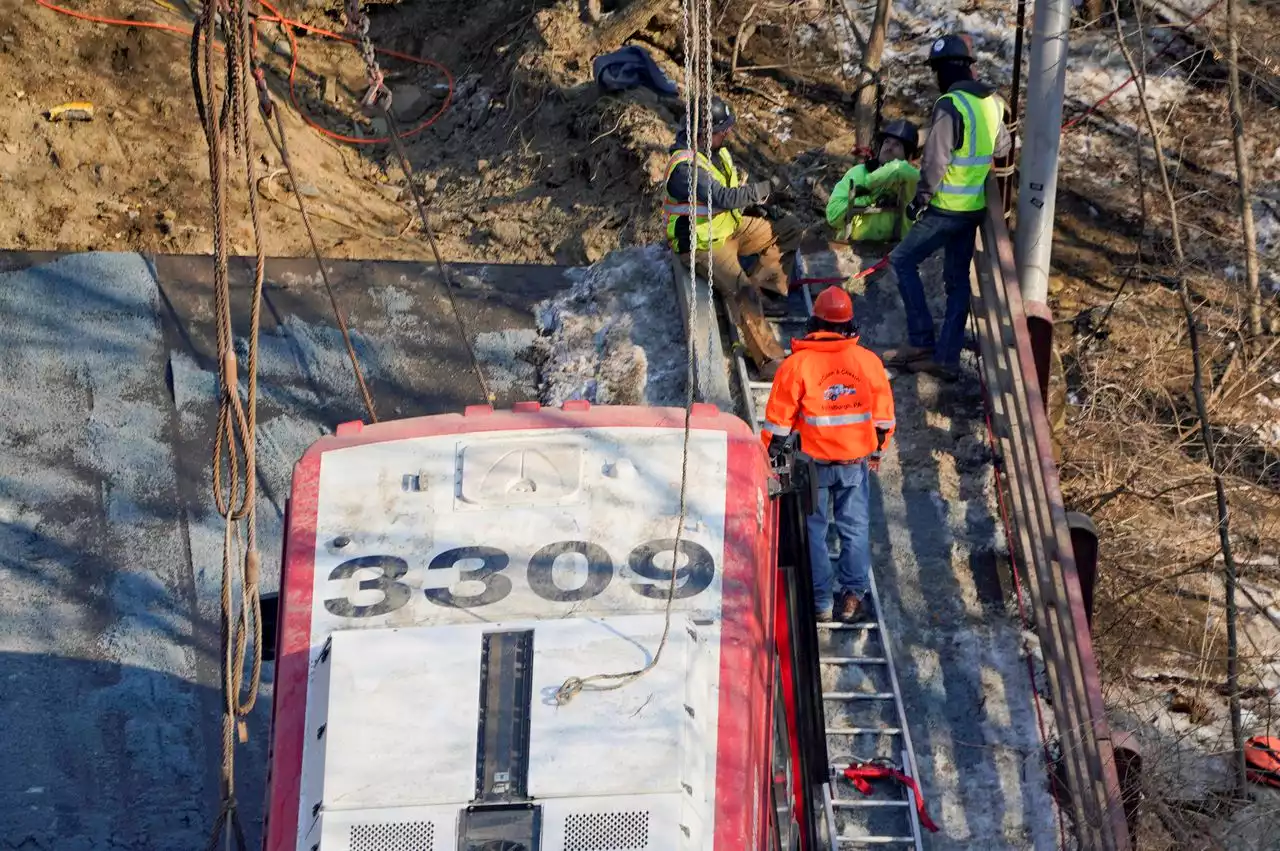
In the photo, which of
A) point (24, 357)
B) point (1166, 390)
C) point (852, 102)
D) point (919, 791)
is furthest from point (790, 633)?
point (852, 102)

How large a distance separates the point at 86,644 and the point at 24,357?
9.13 feet

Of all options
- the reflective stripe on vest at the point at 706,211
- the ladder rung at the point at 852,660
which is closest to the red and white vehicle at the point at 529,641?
the ladder rung at the point at 852,660

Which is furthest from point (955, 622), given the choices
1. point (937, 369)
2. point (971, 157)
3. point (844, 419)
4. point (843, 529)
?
point (971, 157)

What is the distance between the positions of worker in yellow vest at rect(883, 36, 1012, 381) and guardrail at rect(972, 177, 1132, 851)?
0.16 m

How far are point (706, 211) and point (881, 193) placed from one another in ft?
4.42

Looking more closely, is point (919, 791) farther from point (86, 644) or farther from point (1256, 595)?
point (86, 644)

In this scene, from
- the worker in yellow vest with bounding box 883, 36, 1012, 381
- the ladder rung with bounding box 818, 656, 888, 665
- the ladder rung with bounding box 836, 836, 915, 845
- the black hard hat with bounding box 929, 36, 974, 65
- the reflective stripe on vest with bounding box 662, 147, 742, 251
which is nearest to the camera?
the ladder rung with bounding box 836, 836, 915, 845

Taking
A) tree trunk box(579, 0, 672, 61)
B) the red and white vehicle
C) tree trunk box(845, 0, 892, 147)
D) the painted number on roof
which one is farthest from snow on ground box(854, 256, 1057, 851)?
tree trunk box(579, 0, 672, 61)

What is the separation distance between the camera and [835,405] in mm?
7758

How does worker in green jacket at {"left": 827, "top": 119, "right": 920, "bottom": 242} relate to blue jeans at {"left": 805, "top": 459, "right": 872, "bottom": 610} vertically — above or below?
above

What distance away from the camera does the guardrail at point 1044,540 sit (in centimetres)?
711

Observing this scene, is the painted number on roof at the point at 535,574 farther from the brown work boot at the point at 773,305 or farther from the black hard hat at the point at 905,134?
the black hard hat at the point at 905,134

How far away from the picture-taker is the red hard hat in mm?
7727

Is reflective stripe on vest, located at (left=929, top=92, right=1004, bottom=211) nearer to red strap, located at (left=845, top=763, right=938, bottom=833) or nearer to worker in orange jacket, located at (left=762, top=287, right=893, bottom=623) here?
worker in orange jacket, located at (left=762, top=287, right=893, bottom=623)
